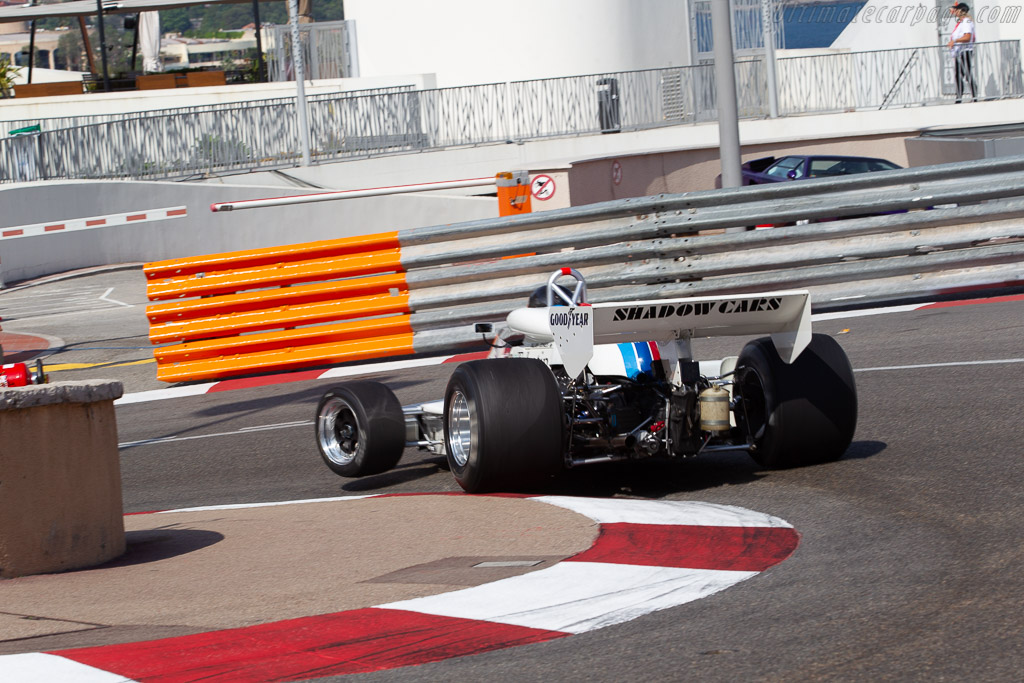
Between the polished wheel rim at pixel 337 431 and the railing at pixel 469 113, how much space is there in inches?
751

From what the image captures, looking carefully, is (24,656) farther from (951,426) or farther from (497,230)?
(497,230)

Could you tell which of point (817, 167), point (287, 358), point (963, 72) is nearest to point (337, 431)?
point (287, 358)

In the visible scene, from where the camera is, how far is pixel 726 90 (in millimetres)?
14062

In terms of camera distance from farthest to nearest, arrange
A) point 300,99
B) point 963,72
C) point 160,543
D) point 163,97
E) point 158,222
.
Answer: point 163,97 → point 963,72 → point 300,99 → point 158,222 → point 160,543

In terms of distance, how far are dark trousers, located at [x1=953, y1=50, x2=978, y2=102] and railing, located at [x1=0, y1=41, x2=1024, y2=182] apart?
1.06 feet

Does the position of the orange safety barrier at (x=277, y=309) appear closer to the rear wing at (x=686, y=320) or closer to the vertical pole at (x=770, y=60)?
the rear wing at (x=686, y=320)

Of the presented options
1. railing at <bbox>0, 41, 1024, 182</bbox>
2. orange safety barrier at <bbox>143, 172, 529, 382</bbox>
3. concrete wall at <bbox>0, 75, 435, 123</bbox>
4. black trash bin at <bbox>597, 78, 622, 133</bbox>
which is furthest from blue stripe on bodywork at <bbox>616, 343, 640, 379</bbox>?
concrete wall at <bbox>0, 75, 435, 123</bbox>

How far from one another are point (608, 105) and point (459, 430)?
2357 cm

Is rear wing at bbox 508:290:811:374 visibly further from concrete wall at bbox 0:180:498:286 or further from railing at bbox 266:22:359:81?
railing at bbox 266:22:359:81

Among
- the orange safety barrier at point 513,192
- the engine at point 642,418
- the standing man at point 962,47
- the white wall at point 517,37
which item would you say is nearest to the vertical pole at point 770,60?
the standing man at point 962,47

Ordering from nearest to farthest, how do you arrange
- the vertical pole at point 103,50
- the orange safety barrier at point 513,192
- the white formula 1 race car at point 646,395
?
the white formula 1 race car at point 646,395 → the orange safety barrier at point 513,192 → the vertical pole at point 103,50

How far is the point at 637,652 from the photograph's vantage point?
402 cm

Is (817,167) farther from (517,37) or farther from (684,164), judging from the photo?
(517,37)

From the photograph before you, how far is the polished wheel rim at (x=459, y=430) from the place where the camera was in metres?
6.75
